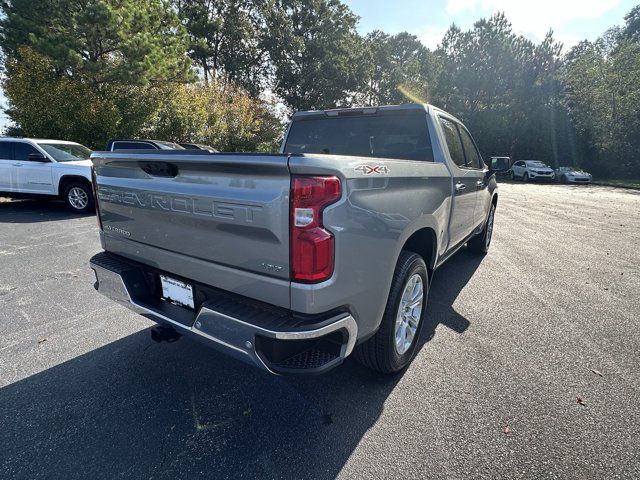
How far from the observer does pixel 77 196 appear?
28.5ft

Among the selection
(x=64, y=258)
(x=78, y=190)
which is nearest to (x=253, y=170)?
(x=64, y=258)

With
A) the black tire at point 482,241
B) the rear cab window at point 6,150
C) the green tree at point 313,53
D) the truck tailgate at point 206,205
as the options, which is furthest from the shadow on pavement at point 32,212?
the green tree at point 313,53

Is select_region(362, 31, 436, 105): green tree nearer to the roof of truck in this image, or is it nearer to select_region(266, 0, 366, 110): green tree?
select_region(266, 0, 366, 110): green tree

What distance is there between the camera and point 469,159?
14.4 ft

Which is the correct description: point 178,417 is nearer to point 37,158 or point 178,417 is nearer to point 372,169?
point 372,169

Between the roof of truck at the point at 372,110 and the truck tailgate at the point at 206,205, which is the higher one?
the roof of truck at the point at 372,110

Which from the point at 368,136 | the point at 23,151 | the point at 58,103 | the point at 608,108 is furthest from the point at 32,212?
the point at 608,108

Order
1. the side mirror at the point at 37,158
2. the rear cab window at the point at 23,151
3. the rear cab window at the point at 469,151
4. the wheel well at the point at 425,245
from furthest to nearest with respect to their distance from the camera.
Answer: the rear cab window at the point at 23,151 < the side mirror at the point at 37,158 < the rear cab window at the point at 469,151 < the wheel well at the point at 425,245

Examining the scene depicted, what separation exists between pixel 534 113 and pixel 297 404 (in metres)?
37.8

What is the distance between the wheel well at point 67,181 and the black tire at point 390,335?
880 cm

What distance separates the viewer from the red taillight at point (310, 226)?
65.6 inches

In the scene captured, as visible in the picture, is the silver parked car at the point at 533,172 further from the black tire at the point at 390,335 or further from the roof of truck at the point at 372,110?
the black tire at the point at 390,335

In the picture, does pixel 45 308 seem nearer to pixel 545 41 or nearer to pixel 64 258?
pixel 64 258

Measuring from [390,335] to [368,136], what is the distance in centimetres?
204
